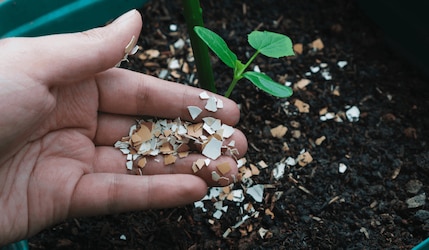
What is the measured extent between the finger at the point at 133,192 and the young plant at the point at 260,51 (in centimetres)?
21

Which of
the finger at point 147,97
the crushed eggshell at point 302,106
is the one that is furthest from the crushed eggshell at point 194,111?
the crushed eggshell at point 302,106

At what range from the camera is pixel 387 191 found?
1162 mm

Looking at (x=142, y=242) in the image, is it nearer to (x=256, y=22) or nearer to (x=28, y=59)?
(x=28, y=59)

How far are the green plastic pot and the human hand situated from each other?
305mm

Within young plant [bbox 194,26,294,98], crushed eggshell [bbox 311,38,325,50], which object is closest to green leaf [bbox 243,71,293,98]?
young plant [bbox 194,26,294,98]

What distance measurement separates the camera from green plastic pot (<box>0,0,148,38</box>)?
1.24m

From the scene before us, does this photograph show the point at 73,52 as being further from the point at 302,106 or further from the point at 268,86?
the point at 302,106

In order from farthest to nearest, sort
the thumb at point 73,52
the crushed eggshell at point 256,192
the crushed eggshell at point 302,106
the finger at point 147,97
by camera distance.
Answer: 1. the crushed eggshell at point 302,106
2. the crushed eggshell at point 256,192
3. the finger at point 147,97
4. the thumb at point 73,52

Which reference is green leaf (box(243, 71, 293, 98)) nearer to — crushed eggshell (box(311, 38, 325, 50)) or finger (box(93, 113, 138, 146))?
finger (box(93, 113, 138, 146))

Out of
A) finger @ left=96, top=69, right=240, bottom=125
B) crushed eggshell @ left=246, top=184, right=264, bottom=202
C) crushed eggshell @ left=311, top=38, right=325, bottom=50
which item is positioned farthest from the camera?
crushed eggshell @ left=311, top=38, right=325, bottom=50

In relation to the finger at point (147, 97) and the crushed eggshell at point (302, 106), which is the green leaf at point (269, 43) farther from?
the crushed eggshell at point (302, 106)

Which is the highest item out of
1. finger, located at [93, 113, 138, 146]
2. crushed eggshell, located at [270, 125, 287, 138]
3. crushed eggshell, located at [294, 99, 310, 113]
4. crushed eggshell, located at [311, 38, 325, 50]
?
finger, located at [93, 113, 138, 146]

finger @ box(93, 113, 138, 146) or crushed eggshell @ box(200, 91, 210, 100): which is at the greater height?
crushed eggshell @ box(200, 91, 210, 100)

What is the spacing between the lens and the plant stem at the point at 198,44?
3.26 feet
